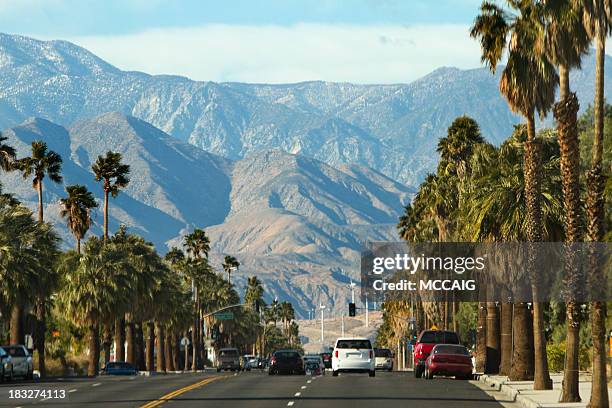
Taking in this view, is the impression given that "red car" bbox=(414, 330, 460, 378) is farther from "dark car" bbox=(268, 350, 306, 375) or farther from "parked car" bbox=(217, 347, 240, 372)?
"parked car" bbox=(217, 347, 240, 372)

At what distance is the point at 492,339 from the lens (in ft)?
219

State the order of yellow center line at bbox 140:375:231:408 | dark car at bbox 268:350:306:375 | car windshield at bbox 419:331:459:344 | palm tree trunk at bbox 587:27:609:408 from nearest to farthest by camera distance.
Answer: palm tree trunk at bbox 587:27:609:408
yellow center line at bbox 140:375:231:408
car windshield at bbox 419:331:459:344
dark car at bbox 268:350:306:375

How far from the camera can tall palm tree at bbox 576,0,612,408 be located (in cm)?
→ 3228

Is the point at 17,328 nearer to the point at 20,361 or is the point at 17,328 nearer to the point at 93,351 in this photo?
the point at 93,351

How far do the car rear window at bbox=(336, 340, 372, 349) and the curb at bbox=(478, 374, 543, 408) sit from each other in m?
6.64

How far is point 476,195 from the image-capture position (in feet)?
191

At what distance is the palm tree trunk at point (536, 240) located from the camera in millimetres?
44562

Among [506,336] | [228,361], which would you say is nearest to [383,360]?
[506,336]

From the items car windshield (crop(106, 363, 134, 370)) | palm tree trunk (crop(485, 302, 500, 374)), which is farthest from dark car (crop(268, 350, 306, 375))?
car windshield (crop(106, 363, 134, 370))

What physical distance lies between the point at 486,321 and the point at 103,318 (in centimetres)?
2910

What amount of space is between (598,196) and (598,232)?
95 centimetres

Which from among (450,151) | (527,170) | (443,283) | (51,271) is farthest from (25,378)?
(443,283)

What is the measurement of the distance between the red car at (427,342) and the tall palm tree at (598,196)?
2749 cm

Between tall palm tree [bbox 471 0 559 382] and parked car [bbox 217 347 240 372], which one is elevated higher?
tall palm tree [bbox 471 0 559 382]
